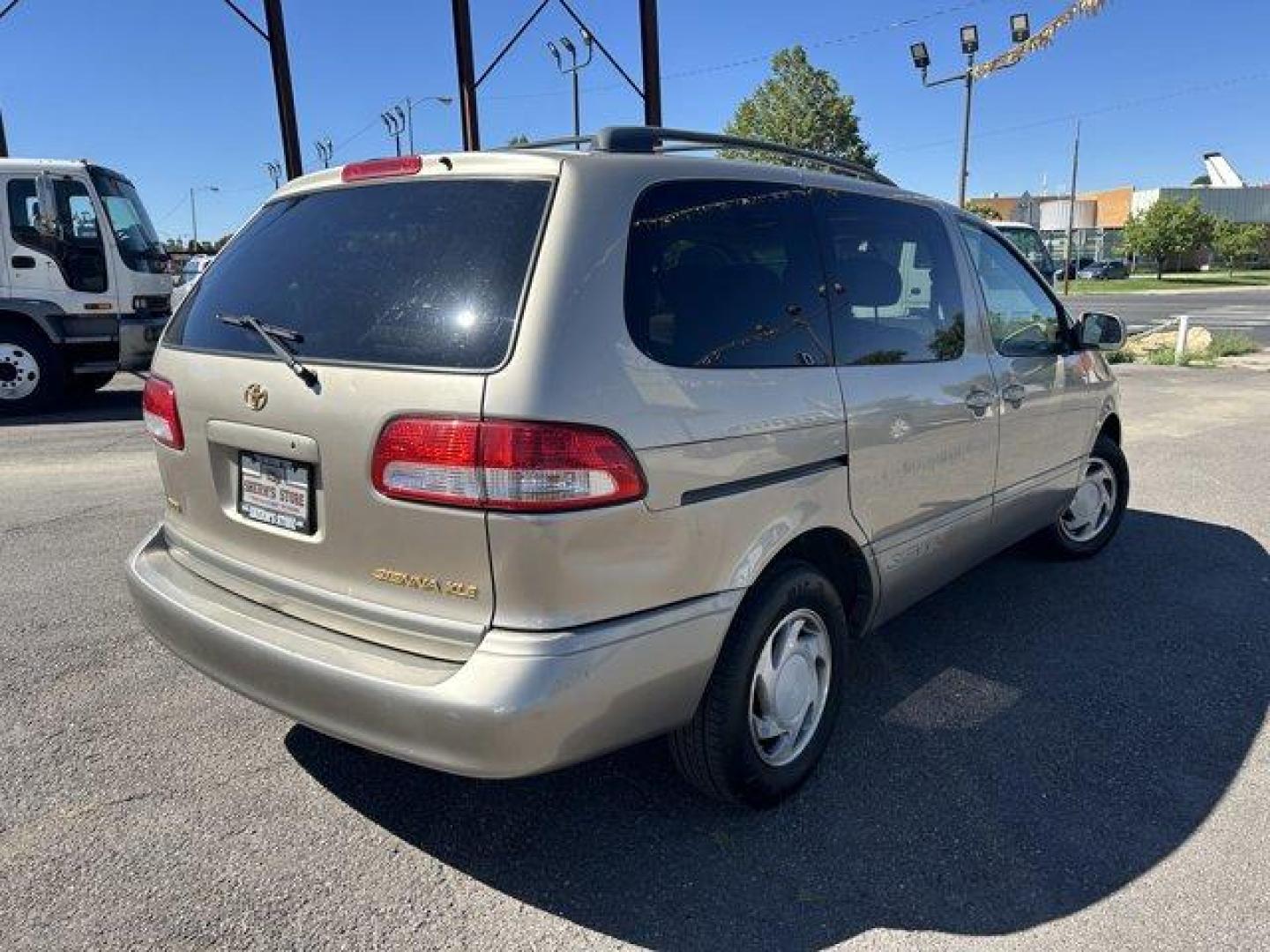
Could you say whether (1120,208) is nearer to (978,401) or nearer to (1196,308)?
(1196,308)

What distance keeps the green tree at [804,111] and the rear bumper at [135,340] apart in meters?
45.1

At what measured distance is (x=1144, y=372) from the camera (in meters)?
14.0

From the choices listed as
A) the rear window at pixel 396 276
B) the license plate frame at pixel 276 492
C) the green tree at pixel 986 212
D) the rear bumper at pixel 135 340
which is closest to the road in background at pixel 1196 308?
the green tree at pixel 986 212

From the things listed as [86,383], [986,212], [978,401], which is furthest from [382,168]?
[986,212]

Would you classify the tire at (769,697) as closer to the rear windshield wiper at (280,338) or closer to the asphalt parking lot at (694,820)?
the asphalt parking lot at (694,820)

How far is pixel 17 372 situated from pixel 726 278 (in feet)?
32.8

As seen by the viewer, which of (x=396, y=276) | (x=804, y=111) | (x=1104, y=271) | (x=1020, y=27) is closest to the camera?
(x=396, y=276)

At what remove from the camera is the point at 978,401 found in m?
3.59

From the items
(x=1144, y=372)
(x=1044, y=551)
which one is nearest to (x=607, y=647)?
(x=1044, y=551)

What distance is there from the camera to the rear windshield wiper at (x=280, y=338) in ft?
7.70

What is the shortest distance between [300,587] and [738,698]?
119cm

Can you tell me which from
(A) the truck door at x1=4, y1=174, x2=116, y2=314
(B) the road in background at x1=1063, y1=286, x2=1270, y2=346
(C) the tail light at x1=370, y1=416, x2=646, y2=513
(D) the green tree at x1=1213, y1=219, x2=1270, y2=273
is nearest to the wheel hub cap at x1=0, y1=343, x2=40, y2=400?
(A) the truck door at x1=4, y1=174, x2=116, y2=314

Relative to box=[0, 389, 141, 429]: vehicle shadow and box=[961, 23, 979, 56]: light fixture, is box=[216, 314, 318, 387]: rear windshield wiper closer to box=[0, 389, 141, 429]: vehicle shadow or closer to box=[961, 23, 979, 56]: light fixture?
box=[0, 389, 141, 429]: vehicle shadow

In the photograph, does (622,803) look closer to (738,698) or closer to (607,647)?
(738,698)
